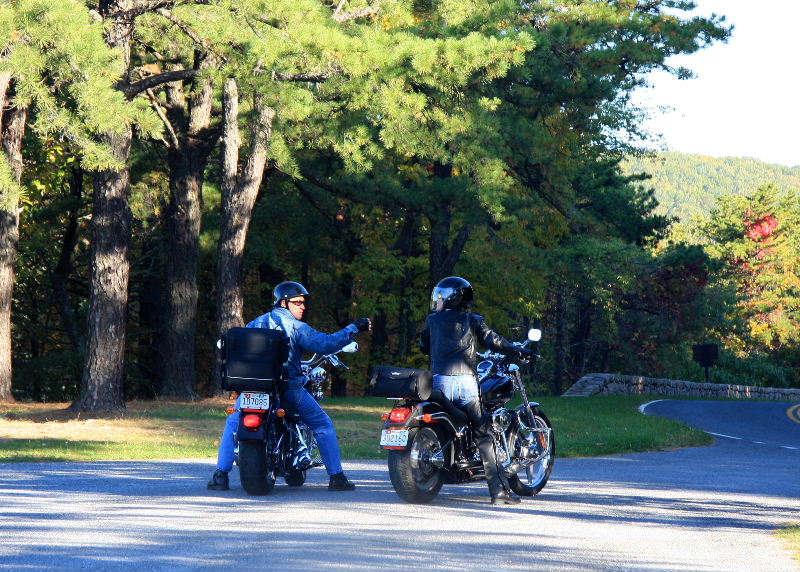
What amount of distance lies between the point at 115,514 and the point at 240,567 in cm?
242

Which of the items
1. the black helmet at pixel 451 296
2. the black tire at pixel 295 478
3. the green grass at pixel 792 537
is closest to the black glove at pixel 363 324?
the black helmet at pixel 451 296

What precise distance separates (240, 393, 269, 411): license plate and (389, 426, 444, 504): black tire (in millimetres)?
1107

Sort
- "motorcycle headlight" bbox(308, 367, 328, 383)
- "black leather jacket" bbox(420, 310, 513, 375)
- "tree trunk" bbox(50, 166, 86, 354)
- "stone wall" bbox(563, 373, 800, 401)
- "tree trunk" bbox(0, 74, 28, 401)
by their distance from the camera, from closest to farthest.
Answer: "black leather jacket" bbox(420, 310, 513, 375), "motorcycle headlight" bbox(308, 367, 328, 383), "tree trunk" bbox(0, 74, 28, 401), "stone wall" bbox(563, 373, 800, 401), "tree trunk" bbox(50, 166, 86, 354)

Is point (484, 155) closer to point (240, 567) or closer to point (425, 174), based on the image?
point (425, 174)

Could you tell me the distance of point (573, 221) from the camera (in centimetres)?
3266

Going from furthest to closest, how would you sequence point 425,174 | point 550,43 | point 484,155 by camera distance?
point 425,174
point 550,43
point 484,155

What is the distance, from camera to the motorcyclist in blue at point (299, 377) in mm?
10070

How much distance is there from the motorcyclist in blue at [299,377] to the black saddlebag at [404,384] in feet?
1.72

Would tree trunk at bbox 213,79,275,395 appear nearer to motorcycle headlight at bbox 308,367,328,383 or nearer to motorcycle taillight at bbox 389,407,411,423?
motorcycle headlight at bbox 308,367,328,383

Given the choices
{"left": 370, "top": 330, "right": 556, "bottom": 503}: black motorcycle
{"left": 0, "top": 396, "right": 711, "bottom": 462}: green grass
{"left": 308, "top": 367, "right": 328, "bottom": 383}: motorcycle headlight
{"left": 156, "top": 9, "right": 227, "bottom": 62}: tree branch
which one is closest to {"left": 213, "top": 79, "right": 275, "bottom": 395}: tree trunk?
{"left": 0, "top": 396, "right": 711, "bottom": 462}: green grass

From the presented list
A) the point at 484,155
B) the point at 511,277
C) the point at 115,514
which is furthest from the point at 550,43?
the point at 115,514

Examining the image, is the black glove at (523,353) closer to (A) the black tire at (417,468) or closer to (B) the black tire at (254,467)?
(A) the black tire at (417,468)

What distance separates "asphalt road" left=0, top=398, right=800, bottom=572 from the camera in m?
6.96

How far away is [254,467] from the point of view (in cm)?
987
